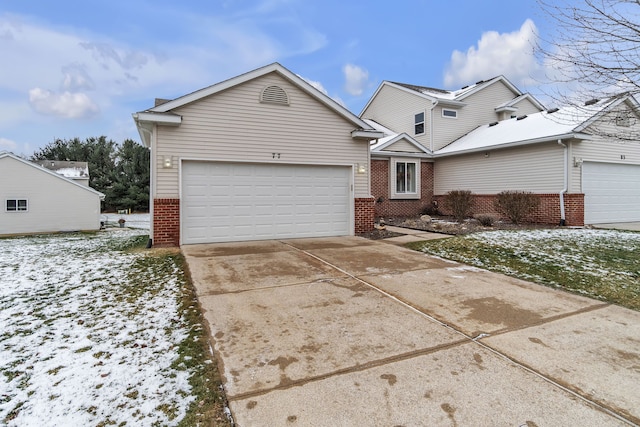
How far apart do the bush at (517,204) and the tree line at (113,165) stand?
31917mm

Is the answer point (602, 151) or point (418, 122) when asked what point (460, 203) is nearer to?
point (602, 151)

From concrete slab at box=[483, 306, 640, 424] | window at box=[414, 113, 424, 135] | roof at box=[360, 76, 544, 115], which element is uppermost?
roof at box=[360, 76, 544, 115]

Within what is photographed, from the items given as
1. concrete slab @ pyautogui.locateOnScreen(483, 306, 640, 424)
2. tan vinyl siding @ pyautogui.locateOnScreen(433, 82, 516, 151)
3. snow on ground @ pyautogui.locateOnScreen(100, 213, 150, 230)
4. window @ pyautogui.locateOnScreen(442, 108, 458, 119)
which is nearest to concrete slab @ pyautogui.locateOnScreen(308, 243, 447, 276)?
concrete slab @ pyautogui.locateOnScreen(483, 306, 640, 424)

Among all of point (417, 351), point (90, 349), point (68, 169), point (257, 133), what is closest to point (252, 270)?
point (90, 349)

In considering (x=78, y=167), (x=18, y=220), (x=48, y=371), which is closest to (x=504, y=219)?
(x=48, y=371)

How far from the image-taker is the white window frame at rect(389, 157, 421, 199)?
15.7 m

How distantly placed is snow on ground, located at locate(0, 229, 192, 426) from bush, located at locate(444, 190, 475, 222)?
11746 millimetres

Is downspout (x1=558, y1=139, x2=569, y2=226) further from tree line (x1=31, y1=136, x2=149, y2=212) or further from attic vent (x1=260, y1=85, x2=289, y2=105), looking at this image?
tree line (x1=31, y1=136, x2=149, y2=212)

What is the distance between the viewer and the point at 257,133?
9.31 metres

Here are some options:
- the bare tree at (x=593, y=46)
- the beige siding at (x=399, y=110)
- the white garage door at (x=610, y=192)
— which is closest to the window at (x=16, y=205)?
the beige siding at (x=399, y=110)

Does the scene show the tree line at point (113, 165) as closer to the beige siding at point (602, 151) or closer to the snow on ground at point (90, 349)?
the snow on ground at point (90, 349)

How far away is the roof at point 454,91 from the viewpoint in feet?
57.6

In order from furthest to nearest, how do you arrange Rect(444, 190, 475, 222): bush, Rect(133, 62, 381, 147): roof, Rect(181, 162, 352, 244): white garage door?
Rect(444, 190, 475, 222): bush → Rect(181, 162, 352, 244): white garage door → Rect(133, 62, 381, 147): roof

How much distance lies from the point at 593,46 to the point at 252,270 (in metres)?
7.39
